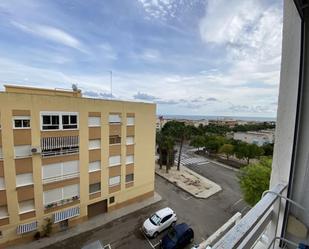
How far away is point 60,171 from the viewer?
888 cm

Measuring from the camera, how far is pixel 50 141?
838 centimetres

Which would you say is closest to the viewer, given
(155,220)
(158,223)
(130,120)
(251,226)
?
(251,226)

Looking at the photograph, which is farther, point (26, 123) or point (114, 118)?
point (114, 118)

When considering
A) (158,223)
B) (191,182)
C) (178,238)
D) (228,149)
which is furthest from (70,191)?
(228,149)

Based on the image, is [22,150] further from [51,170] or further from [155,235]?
[155,235]

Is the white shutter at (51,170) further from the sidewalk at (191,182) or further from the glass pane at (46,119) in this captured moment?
the sidewalk at (191,182)

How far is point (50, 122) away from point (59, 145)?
1.16 m

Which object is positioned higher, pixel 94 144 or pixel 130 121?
pixel 130 121

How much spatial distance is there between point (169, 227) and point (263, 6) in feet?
35.1

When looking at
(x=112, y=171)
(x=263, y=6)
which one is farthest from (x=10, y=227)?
(x=263, y=6)

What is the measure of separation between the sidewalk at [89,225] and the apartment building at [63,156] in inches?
12.4

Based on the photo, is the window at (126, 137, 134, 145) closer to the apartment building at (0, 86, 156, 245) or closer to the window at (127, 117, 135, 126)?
the apartment building at (0, 86, 156, 245)

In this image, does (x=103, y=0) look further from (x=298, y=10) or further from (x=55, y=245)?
(x=55, y=245)

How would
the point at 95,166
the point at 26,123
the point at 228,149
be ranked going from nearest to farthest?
the point at 26,123 → the point at 95,166 → the point at 228,149
